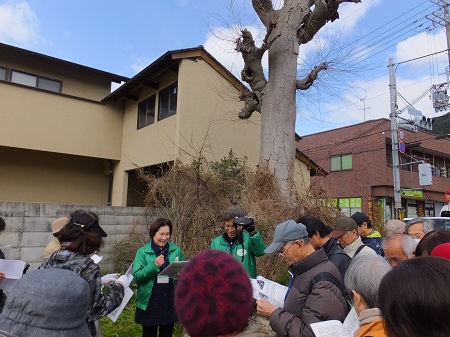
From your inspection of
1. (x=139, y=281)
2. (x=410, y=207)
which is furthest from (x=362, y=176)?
(x=139, y=281)

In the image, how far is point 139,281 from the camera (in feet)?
11.6

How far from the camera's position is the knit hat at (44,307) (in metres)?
1.48

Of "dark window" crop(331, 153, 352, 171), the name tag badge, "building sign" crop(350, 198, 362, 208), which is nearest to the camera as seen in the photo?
the name tag badge

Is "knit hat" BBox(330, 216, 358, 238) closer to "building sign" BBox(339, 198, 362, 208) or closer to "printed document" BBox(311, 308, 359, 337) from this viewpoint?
"printed document" BBox(311, 308, 359, 337)

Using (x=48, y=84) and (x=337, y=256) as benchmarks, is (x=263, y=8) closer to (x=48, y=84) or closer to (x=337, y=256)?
(x=337, y=256)

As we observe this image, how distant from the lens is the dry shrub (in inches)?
243

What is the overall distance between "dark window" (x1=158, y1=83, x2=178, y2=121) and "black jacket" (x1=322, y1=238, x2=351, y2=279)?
8.68 meters

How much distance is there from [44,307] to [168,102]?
1084cm

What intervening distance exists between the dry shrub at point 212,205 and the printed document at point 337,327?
11.5 ft

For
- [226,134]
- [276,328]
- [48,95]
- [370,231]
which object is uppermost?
[48,95]

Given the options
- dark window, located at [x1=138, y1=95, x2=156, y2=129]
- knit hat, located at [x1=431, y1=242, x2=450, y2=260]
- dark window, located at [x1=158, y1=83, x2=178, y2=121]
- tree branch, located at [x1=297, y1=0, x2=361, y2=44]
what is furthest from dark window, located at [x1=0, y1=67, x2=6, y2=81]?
knit hat, located at [x1=431, y1=242, x2=450, y2=260]

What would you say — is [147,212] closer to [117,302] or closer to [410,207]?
[117,302]

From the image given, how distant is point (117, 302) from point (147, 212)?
558cm

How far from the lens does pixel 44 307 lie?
4.88 feet
